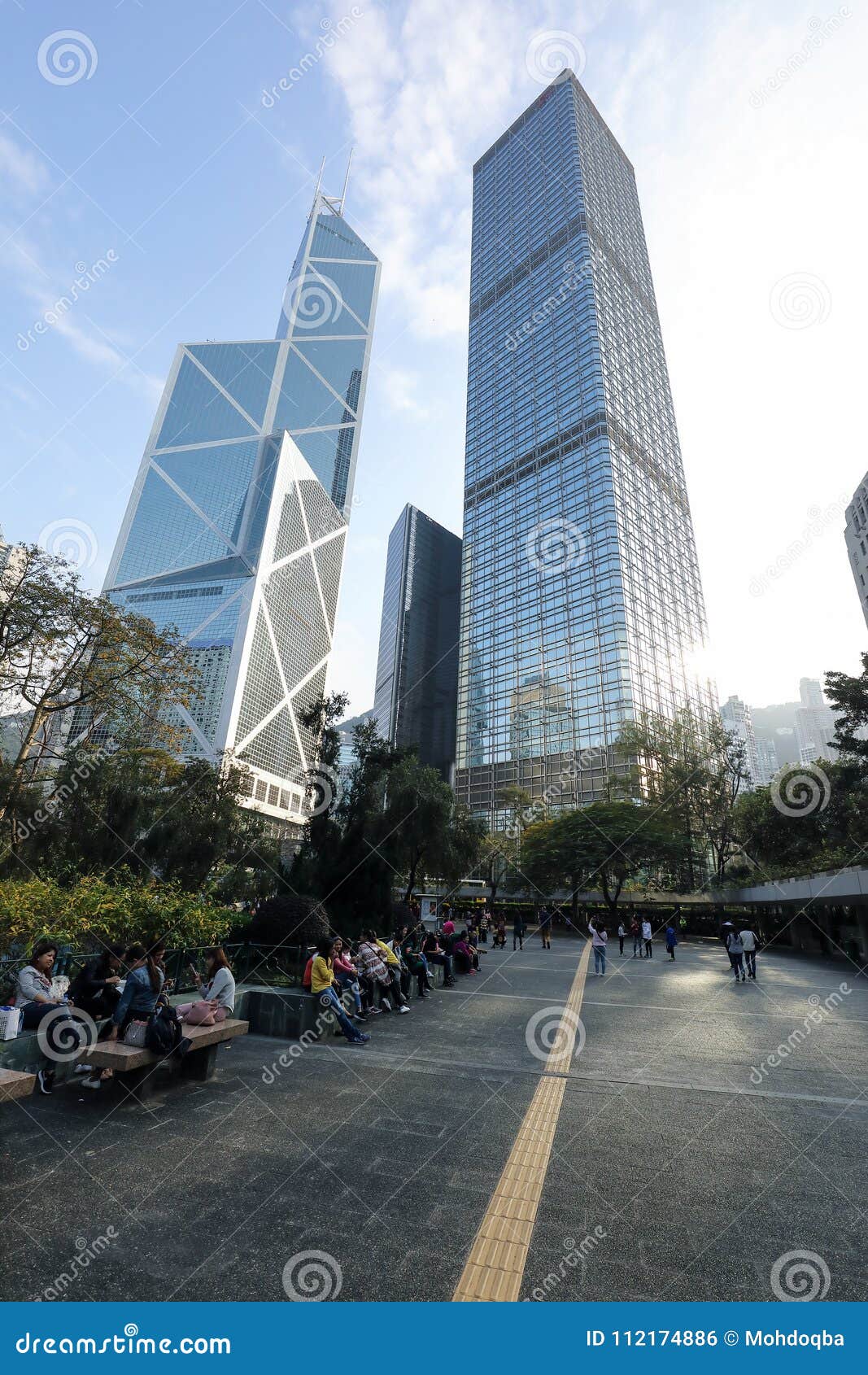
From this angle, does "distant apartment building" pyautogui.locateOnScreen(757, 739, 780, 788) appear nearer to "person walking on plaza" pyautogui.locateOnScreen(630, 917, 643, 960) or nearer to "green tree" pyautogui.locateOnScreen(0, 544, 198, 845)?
"person walking on plaza" pyautogui.locateOnScreen(630, 917, 643, 960)

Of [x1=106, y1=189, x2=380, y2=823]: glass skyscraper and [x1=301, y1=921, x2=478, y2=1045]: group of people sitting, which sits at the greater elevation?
[x1=106, y1=189, x2=380, y2=823]: glass skyscraper

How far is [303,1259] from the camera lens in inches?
127

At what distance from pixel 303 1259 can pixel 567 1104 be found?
348 cm

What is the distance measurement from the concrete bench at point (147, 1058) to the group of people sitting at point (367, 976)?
195cm

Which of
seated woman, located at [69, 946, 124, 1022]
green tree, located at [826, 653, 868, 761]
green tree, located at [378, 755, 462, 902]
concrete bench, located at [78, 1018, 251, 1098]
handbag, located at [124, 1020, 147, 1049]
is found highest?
green tree, located at [826, 653, 868, 761]

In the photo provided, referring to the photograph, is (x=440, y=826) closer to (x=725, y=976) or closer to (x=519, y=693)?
(x=725, y=976)

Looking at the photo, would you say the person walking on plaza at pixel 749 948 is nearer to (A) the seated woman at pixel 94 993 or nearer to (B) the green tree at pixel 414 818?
(B) the green tree at pixel 414 818

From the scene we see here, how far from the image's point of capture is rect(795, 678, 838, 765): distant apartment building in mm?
118387

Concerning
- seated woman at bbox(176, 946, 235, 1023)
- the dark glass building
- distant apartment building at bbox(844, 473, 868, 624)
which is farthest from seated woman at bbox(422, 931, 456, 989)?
the dark glass building

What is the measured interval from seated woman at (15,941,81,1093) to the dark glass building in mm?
99710

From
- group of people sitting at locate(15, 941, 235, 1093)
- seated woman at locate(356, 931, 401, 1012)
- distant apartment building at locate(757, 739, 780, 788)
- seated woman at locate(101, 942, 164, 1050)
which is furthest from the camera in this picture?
distant apartment building at locate(757, 739, 780, 788)

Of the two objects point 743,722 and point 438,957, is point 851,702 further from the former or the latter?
point 743,722

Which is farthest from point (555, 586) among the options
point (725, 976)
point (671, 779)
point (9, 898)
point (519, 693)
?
point (9, 898)
